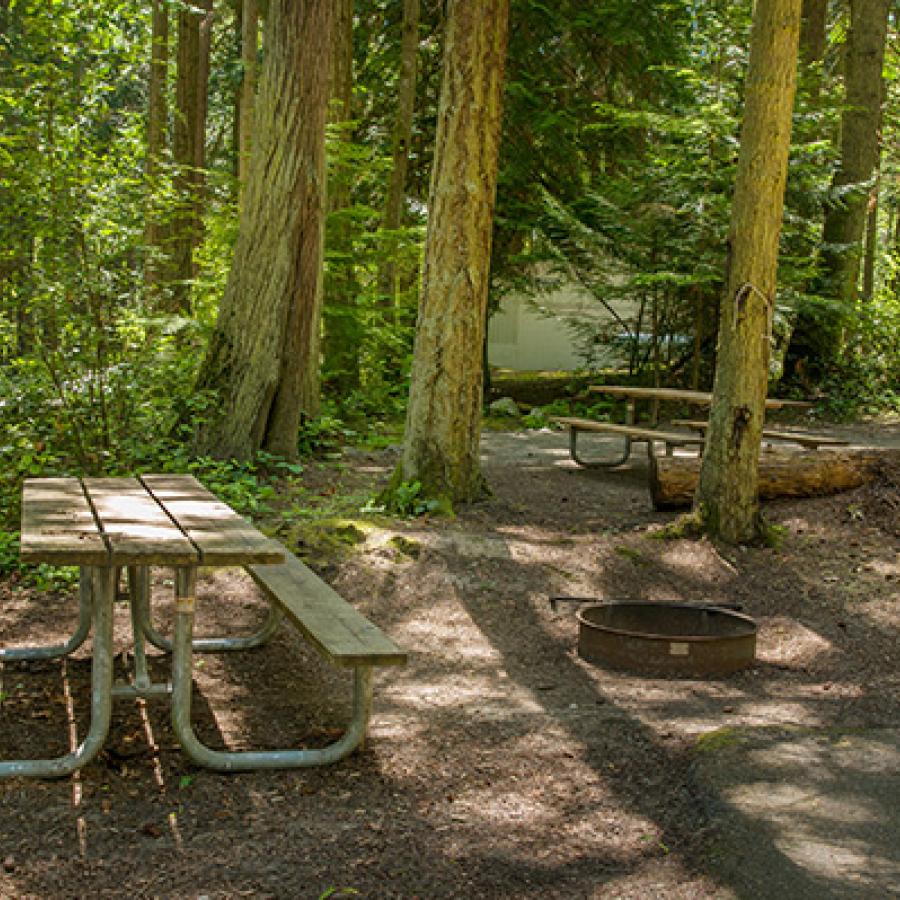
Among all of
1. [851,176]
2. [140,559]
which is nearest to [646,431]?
[140,559]

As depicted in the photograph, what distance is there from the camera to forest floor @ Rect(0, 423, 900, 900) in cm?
385

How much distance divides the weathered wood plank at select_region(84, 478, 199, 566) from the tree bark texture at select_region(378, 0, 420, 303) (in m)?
11.2

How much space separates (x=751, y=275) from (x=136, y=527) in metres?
5.21

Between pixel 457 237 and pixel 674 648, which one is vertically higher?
pixel 457 237

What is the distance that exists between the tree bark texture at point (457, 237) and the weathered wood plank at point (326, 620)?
3.13 metres

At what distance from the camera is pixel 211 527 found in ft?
16.0

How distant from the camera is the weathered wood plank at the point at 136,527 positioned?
418 centimetres

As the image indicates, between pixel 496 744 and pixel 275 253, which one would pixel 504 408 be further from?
pixel 496 744

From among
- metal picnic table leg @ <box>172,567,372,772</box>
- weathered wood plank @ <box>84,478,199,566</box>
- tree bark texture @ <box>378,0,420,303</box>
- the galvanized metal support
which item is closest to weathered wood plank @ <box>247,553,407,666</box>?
metal picnic table leg @ <box>172,567,372,772</box>

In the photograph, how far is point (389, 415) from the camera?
17.1 m

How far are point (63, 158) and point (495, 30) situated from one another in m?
3.28

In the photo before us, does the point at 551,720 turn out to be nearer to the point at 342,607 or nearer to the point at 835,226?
the point at 342,607

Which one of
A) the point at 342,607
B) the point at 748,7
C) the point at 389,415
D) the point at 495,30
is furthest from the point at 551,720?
the point at 748,7

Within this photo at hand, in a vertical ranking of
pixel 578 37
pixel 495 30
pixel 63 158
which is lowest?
pixel 63 158
